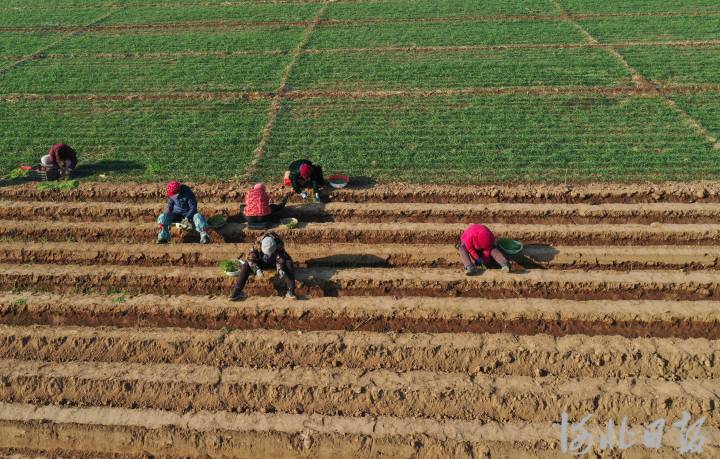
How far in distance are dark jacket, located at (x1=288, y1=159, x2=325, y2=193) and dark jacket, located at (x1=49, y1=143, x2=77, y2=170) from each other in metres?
5.28

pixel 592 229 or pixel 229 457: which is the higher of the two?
pixel 592 229

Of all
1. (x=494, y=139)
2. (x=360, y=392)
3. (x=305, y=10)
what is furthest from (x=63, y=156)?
(x=305, y=10)

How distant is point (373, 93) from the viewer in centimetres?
1555

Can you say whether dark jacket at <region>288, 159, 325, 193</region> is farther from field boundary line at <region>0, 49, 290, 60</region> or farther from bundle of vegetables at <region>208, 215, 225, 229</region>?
field boundary line at <region>0, 49, 290, 60</region>

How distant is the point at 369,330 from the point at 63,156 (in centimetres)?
833

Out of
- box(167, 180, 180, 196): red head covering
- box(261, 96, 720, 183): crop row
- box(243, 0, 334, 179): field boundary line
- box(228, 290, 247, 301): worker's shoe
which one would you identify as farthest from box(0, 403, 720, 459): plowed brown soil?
box(243, 0, 334, 179): field boundary line

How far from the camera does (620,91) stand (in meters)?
14.9

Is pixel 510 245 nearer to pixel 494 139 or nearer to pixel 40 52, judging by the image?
pixel 494 139

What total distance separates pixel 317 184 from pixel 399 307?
373cm

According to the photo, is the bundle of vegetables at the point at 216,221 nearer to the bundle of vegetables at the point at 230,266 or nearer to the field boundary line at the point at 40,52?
the bundle of vegetables at the point at 230,266

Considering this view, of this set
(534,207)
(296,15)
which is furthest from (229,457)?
(296,15)

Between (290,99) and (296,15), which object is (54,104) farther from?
(296,15)

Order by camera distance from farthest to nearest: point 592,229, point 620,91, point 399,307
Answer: point 620,91 < point 592,229 < point 399,307

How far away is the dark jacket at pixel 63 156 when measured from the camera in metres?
11.2
